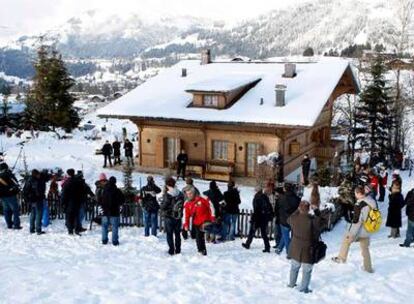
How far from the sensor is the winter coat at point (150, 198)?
42.5ft

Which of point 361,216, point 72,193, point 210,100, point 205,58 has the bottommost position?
point 72,193

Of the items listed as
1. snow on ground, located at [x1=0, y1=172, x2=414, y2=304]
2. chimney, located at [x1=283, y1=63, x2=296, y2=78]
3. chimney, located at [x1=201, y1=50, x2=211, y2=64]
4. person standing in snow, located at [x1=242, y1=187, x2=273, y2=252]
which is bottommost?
snow on ground, located at [x1=0, y1=172, x2=414, y2=304]

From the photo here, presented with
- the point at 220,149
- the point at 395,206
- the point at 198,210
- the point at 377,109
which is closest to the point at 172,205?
the point at 198,210

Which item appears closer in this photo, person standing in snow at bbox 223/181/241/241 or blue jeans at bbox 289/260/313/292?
blue jeans at bbox 289/260/313/292

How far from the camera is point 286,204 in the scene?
Answer: 457 inches

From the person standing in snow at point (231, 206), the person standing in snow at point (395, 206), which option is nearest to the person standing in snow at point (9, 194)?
the person standing in snow at point (231, 206)

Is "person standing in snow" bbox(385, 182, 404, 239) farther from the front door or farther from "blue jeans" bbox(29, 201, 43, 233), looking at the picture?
the front door

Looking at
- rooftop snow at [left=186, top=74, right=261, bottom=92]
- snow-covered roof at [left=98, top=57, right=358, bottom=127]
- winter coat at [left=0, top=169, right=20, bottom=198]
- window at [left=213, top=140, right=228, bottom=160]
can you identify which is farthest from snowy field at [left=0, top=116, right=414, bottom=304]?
rooftop snow at [left=186, top=74, right=261, bottom=92]

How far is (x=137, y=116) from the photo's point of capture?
78.7 feet

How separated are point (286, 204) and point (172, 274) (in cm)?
307

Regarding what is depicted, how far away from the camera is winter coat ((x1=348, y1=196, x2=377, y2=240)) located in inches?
409

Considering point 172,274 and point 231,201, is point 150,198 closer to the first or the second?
point 231,201

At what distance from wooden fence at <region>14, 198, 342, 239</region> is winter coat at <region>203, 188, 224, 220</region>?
36.5 inches

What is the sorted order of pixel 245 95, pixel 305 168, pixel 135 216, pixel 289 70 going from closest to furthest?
pixel 135 216 → pixel 305 168 → pixel 245 95 → pixel 289 70
